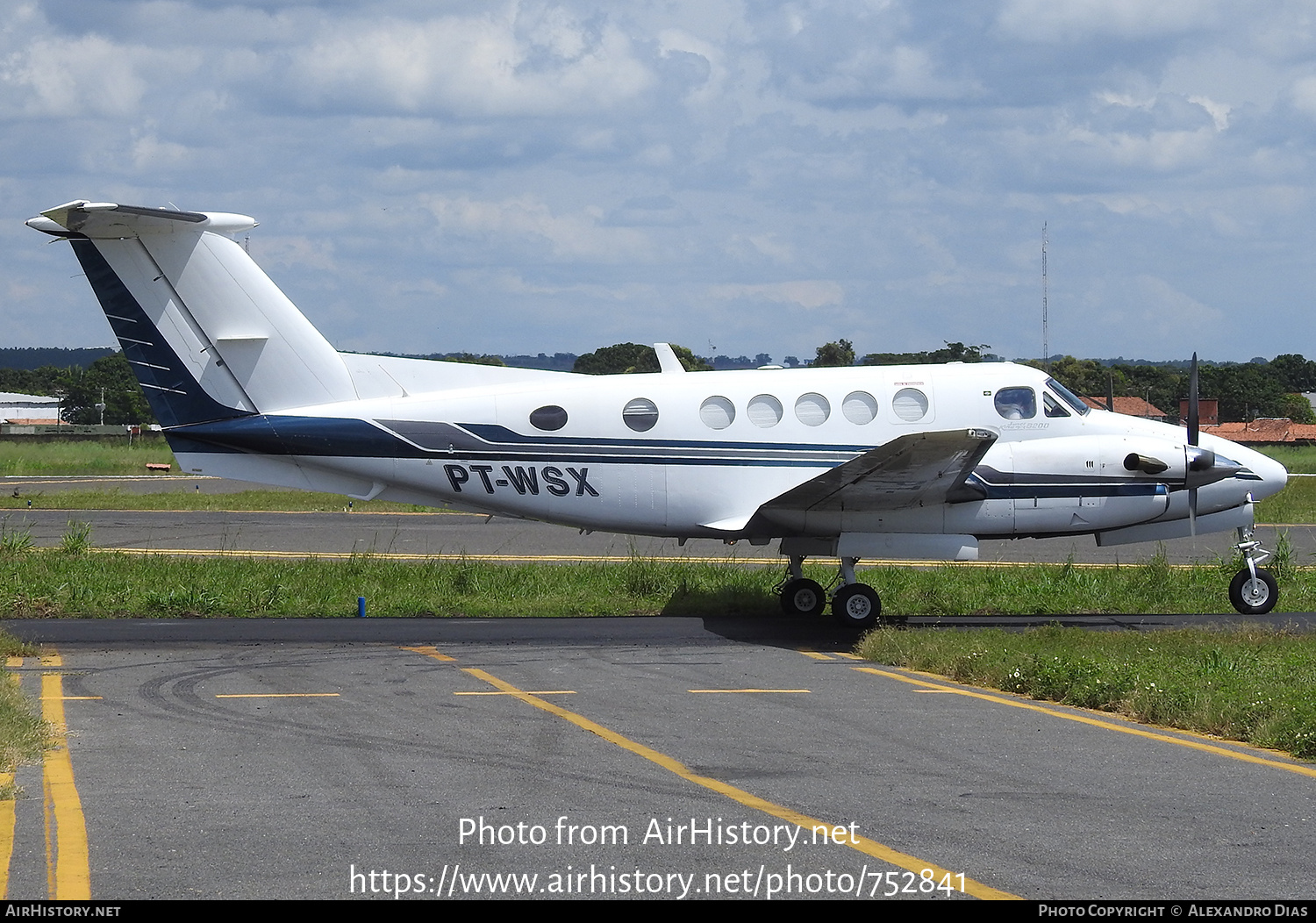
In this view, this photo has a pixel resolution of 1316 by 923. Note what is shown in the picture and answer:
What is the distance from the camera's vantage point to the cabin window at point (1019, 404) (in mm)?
17094

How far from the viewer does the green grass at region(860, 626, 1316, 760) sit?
1027 cm

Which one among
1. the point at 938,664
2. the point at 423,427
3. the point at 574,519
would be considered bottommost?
the point at 938,664

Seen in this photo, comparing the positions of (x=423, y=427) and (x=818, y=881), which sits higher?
(x=423, y=427)

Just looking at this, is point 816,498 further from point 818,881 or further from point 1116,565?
point 818,881

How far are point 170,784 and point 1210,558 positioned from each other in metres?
21.4

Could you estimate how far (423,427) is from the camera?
54.6 feet

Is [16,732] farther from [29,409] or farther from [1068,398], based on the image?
[29,409]

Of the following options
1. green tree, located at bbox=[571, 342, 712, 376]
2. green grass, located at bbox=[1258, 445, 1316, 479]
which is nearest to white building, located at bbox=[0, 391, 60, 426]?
green tree, located at bbox=[571, 342, 712, 376]

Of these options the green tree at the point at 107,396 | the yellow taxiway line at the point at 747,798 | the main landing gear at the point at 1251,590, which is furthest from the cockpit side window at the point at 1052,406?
the green tree at the point at 107,396

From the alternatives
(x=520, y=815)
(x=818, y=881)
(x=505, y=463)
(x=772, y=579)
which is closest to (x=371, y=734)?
(x=520, y=815)

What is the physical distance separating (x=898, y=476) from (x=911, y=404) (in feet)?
4.76

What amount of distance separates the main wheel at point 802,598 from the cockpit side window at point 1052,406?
3.72 metres

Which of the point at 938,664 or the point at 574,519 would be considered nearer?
the point at 938,664

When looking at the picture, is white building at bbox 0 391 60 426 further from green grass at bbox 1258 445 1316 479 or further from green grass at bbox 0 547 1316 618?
green grass at bbox 0 547 1316 618
